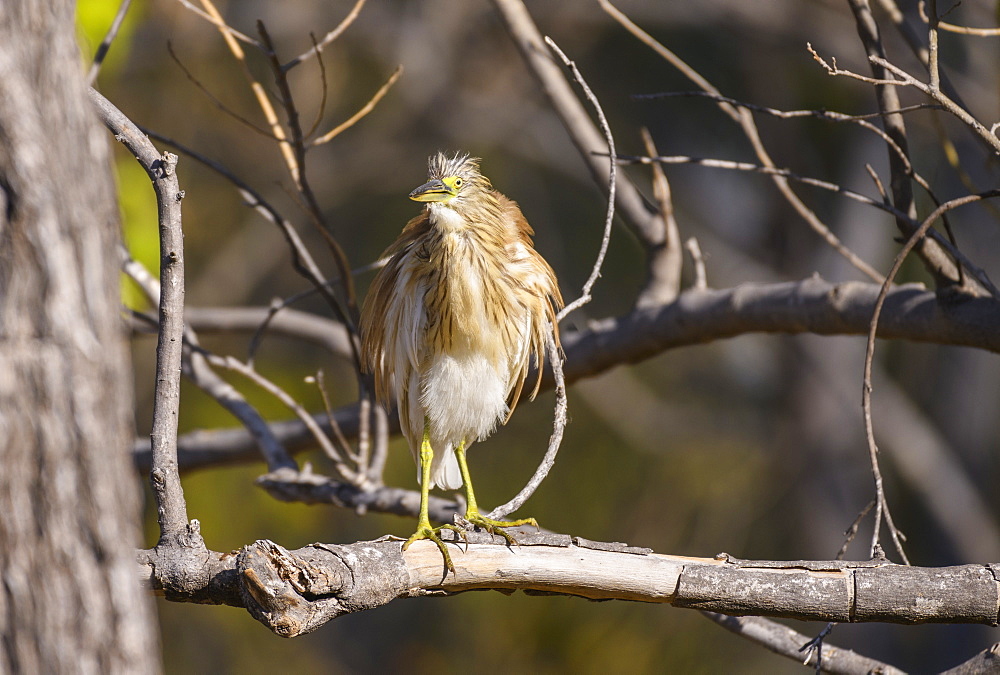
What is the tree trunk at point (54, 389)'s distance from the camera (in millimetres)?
1261

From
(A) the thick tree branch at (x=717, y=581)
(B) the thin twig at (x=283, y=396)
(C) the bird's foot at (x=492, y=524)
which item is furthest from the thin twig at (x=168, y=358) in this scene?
(B) the thin twig at (x=283, y=396)

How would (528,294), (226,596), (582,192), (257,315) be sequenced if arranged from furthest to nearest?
(582,192)
(257,315)
(528,294)
(226,596)

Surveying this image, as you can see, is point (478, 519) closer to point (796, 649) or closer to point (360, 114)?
point (796, 649)

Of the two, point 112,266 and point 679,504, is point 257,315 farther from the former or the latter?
point 679,504

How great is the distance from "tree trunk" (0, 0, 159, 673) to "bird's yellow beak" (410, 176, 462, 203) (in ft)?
5.20

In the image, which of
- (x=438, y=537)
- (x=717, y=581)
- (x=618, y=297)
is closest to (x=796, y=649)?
(x=717, y=581)

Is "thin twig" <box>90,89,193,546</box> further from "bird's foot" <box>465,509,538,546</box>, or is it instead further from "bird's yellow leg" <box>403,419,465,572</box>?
"bird's foot" <box>465,509,538,546</box>

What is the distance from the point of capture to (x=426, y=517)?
2.57 metres

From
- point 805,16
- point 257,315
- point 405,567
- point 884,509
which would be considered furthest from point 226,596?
point 805,16

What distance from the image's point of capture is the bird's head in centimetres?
288

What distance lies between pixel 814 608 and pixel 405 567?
948mm

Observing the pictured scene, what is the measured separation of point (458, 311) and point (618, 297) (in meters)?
7.55

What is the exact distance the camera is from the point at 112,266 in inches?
52.4

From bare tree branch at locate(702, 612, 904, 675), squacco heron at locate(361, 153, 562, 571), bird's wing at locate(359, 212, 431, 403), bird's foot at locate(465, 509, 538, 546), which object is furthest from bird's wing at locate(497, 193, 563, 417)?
bare tree branch at locate(702, 612, 904, 675)
